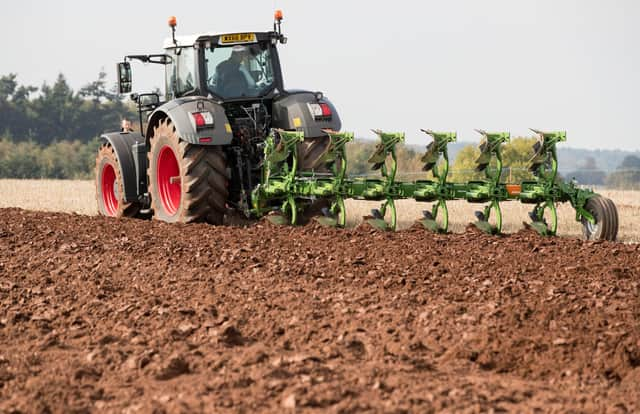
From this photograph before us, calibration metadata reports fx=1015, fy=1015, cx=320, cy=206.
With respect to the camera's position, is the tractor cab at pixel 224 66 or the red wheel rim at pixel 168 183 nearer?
the tractor cab at pixel 224 66

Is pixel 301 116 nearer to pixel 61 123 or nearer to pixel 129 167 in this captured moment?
pixel 129 167

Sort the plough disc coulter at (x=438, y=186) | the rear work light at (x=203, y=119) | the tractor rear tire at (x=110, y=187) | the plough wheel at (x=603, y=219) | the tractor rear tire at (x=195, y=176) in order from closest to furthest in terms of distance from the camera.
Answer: the plough wheel at (x=603, y=219) < the plough disc coulter at (x=438, y=186) < the rear work light at (x=203, y=119) < the tractor rear tire at (x=195, y=176) < the tractor rear tire at (x=110, y=187)

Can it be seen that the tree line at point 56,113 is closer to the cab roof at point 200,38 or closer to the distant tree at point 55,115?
the distant tree at point 55,115

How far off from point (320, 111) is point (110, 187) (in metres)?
3.28

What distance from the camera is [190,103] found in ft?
33.0

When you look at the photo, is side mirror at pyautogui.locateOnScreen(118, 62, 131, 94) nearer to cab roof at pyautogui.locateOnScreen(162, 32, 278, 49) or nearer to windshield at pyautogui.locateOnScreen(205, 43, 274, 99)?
cab roof at pyautogui.locateOnScreen(162, 32, 278, 49)

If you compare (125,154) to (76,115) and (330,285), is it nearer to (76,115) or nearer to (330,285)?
(330,285)

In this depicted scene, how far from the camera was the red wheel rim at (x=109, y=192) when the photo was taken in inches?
484

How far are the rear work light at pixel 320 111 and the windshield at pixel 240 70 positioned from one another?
58cm

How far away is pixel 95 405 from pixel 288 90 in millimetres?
7179

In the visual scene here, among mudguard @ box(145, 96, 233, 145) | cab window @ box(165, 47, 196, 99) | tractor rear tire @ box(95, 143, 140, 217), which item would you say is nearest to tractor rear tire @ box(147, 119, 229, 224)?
mudguard @ box(145, 96, 233, 145)

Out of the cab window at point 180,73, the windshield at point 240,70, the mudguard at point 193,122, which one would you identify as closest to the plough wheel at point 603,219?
the mudguard at point 193,122

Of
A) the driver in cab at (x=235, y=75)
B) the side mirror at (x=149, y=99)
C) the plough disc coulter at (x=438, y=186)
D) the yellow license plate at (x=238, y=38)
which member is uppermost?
the yellow license plate at (x=238, y=38)

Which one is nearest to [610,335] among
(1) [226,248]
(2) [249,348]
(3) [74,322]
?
(2) [249,348]
